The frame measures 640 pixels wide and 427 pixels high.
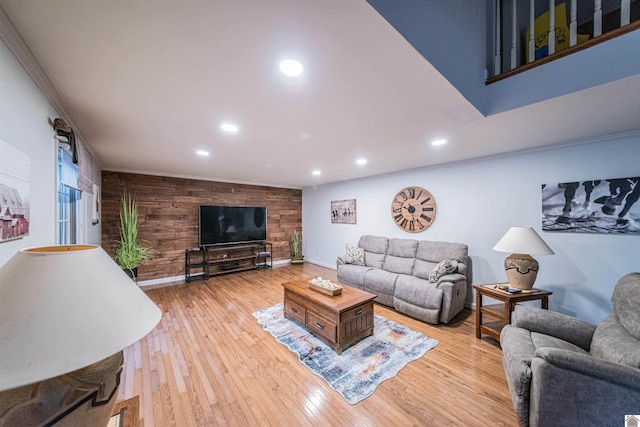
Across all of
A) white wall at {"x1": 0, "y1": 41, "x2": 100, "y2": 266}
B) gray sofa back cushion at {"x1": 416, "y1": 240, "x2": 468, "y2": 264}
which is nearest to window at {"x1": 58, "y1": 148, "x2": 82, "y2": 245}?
white wall at {"x1": 0, "y1": 41, "x2": 100, "y2": 266}

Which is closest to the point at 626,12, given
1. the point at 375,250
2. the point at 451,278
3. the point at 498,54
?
the point at 498,54

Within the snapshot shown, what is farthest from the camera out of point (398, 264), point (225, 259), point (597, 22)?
point (225, 259)

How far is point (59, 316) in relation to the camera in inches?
20.6

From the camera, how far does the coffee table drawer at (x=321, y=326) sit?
7.94ft

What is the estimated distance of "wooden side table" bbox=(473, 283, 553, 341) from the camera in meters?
2.42

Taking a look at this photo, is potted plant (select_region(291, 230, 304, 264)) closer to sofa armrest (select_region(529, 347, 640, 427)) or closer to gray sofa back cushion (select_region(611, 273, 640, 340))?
sofa armrest (select_region(529, 347, 640, 427))

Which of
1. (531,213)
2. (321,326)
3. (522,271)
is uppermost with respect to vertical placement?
(531,213)

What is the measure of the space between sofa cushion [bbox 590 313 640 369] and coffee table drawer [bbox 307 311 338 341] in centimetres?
190

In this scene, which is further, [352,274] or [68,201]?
[352,274]

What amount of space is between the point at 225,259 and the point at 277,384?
3.83m

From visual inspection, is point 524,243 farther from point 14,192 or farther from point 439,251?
point 14,192

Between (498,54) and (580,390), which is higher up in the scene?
(498,54)

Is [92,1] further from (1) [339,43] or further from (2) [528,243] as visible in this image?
(2) [528,243]

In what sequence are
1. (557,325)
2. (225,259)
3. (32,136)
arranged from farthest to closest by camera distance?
(225,259) < (557,325) < (32,136)
